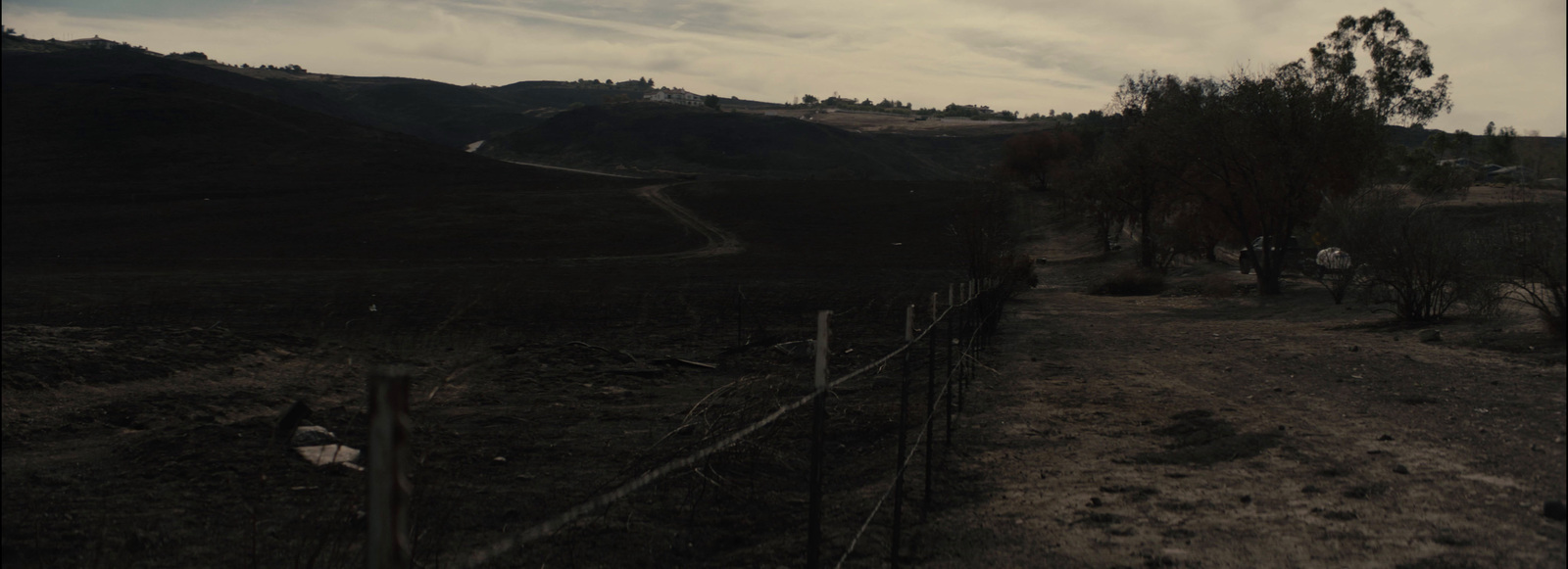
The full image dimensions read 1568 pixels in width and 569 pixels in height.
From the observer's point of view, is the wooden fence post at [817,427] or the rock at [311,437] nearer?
the wooden fence post at [817,427]

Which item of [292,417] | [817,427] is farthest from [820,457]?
[292,417]

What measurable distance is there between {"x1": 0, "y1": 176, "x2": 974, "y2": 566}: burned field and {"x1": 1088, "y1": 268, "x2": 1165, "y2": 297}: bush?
486cm

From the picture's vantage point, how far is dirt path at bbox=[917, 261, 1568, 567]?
6.38 metres

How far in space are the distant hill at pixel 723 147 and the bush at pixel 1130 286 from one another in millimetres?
60671

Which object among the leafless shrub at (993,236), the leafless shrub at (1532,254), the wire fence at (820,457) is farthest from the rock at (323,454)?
the leafless shrub at (993,236)

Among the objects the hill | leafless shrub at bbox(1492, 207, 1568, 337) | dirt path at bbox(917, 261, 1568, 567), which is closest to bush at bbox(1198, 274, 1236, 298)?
leafless shrub at bbox(1492, 207, 1568, 337)

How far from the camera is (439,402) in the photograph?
13.3 metres

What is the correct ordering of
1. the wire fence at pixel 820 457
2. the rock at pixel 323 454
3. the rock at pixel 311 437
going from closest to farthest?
the wire fence at pixel 820 457 → the rock at pixel 323 454 → the rock at pixel 311 437

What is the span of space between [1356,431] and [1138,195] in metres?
31.4

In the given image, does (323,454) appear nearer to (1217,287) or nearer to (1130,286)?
(1217,287)

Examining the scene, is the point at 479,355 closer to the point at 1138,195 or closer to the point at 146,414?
the point at 146,414

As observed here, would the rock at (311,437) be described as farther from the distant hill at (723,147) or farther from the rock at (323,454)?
the distant hill at (723,147)

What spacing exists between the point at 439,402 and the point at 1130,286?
2346cm

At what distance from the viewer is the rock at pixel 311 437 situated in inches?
399
